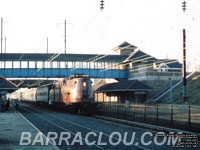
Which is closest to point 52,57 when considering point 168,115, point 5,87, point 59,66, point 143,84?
point 59,66

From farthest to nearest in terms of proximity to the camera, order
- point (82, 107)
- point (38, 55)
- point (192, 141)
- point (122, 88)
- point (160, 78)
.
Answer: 1. point (38, 55)
2. point (160, 78)
3. point (122, 88)
4. point (82, 107)
5. point (192, 141)

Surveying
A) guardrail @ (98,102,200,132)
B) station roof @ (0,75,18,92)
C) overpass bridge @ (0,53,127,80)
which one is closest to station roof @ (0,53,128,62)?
overpass bridge @ (0,53,127,80)

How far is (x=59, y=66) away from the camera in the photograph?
62.3 metres

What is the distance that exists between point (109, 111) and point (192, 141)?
18.3m

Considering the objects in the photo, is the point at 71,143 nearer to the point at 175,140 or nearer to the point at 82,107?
the point at 175,140

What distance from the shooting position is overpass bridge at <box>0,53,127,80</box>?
6044 centimetres

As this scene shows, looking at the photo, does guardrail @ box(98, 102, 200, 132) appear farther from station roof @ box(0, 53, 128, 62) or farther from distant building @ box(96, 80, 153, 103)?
station roof @ box(0, 53, 128, 62)

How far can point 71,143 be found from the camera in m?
14.0

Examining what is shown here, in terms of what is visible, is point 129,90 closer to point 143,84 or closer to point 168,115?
point 143,84

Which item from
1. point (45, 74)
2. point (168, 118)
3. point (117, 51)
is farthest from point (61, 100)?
point (117, 51)

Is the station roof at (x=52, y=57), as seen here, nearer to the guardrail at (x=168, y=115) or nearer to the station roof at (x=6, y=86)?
the station roof at (x=6, y=86)

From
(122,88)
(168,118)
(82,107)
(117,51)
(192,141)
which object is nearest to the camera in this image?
(192,141)

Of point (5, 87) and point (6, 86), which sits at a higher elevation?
point (6, 86)

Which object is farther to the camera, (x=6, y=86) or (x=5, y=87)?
(x=6, y=86)
